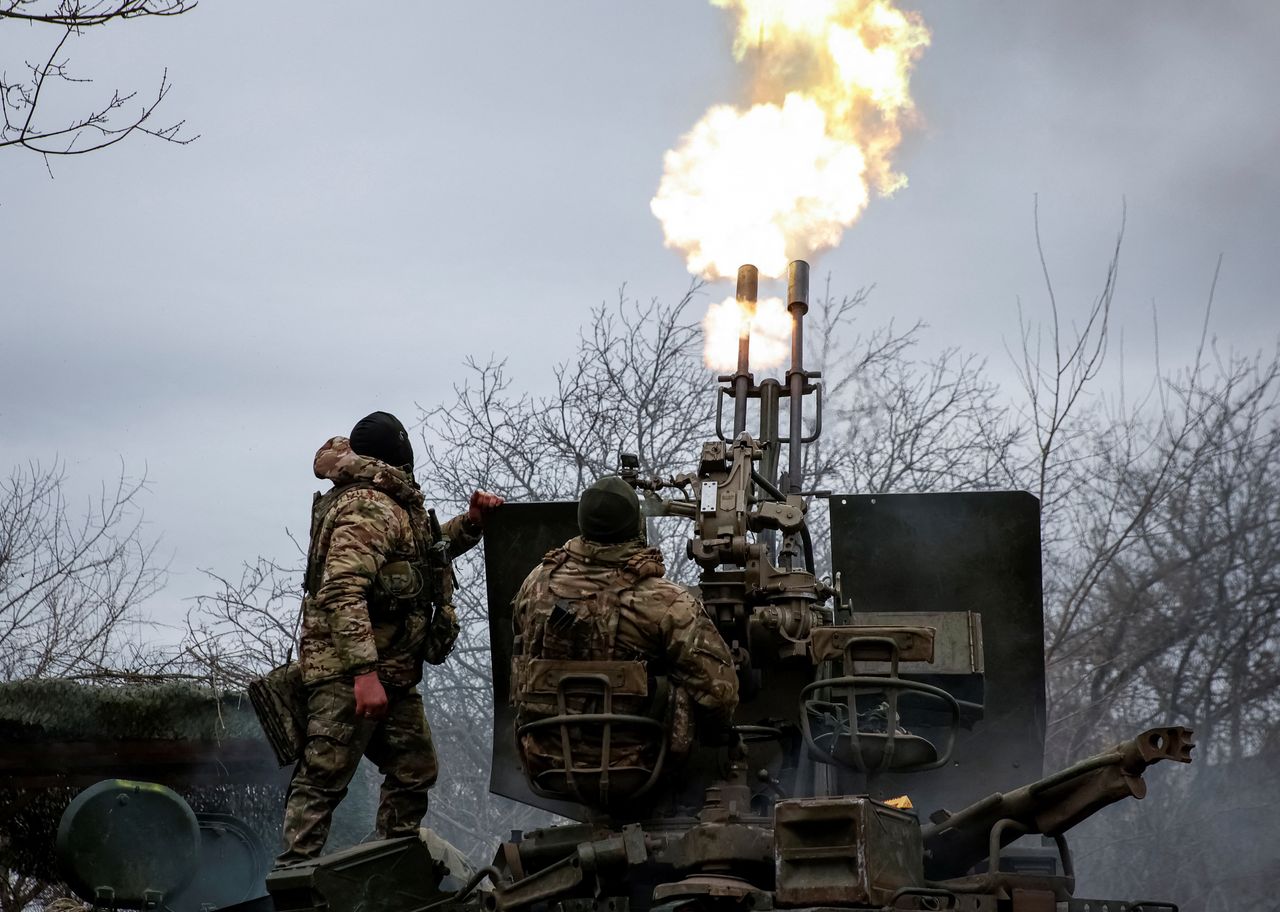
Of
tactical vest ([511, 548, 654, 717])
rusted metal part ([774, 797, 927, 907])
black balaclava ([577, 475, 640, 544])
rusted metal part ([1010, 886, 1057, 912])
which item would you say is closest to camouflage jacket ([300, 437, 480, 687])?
tactical vest ([511, 548, 654, 717])

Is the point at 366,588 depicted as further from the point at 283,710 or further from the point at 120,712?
the point at 120,712

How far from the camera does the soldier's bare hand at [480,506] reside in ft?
24.4

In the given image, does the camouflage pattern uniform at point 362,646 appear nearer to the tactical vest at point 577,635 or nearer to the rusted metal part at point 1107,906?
the tactical vest at point 577,635

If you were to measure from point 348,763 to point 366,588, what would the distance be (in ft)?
2.42

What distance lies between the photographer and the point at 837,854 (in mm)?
5195

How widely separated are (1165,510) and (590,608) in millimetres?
8828

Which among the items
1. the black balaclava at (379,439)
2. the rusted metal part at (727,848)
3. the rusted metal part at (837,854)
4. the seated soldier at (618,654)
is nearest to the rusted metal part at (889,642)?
the seated soldier at (618,654)

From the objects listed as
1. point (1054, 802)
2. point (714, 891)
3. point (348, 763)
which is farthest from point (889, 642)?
point (348, 763)

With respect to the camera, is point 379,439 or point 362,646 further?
point 379,439

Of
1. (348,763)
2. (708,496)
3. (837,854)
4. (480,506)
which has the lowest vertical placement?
(837,854)

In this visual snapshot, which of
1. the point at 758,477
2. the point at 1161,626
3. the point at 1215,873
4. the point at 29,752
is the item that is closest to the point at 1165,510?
the point at 1161,626

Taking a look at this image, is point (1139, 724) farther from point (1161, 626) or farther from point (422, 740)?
point (422, 740)

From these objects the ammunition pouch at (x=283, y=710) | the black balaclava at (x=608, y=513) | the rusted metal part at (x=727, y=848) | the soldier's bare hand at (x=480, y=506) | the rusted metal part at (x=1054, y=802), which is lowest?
the rusted metal part at (x=727, y=848)

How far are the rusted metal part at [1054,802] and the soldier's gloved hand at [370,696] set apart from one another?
2260 millimetres
